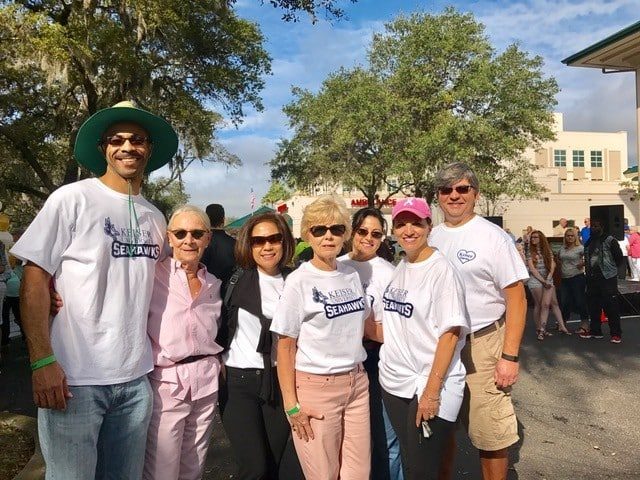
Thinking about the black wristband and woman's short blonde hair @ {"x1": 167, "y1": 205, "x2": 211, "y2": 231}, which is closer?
woman's short blonde hair @ {"x1": 167, "y1": 205, "x2": 211, "y2": 231}

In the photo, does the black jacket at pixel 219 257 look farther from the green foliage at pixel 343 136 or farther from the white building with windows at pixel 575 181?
the white building with windows at pixel 575 181

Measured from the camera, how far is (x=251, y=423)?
2703 millimetres

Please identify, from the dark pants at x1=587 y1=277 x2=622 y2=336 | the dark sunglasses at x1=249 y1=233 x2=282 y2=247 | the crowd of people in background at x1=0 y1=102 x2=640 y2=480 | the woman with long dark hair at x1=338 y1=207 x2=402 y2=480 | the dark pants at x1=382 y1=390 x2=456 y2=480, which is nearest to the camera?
the crowd of people in background at x1=0 y1=102 x2=640 y2=480

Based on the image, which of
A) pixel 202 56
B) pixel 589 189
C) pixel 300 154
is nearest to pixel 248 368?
pixel 202 56

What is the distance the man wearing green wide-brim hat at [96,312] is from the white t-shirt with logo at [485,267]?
65.7 inches

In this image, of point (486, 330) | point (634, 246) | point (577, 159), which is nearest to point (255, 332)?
point (486, 330)

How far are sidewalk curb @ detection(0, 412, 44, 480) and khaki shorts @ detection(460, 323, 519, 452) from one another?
8.82ft

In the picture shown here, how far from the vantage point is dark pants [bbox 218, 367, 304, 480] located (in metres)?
2.68

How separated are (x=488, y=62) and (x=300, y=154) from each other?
1122cm

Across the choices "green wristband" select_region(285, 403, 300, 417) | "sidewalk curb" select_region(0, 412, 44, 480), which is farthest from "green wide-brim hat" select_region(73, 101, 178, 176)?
"sidewalk curb" select_region(0, 412, 44, 480)

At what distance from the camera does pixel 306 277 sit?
2.62m

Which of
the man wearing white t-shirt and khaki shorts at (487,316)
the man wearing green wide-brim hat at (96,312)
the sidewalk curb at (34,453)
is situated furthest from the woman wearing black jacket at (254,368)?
the sidewalk curb at (34,453)

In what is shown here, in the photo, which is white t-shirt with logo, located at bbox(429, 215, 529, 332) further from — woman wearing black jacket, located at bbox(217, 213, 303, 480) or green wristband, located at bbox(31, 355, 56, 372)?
green wristband, located at bbox(31, 355, 56, 372)

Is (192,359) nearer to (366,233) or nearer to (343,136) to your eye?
(366,233)
